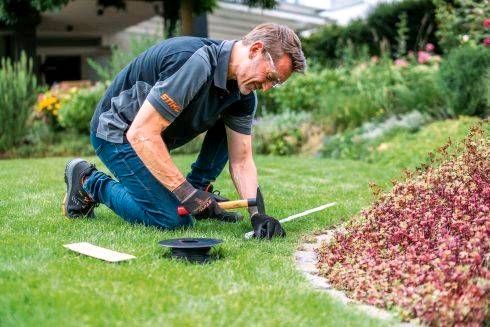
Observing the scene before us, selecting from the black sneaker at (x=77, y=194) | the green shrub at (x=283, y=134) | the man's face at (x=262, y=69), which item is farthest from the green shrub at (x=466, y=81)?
the black sneaker at (x=77, y=194)

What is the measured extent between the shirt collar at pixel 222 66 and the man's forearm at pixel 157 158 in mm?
451

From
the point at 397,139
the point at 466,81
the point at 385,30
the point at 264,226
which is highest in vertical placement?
the point at 264,226

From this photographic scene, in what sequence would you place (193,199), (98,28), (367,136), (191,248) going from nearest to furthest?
(191,248), (193,199), (367,136), (98,28)

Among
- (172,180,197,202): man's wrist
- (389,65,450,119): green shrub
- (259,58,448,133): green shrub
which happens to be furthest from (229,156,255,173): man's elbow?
(259,58,448,133): green shrub

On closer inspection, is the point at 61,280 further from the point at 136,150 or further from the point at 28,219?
the point at 28,219

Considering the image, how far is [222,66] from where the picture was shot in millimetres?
3863

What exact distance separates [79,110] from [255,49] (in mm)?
7347

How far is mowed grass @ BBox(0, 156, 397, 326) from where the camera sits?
2.54 metres

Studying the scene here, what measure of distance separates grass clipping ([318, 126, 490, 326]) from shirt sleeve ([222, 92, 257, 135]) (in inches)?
34.4

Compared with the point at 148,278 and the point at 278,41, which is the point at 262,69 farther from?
the point at 148,278

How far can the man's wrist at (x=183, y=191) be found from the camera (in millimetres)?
3824

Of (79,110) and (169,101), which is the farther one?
(79,110)

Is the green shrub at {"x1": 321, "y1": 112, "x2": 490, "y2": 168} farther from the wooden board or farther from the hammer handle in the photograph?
the wooden board

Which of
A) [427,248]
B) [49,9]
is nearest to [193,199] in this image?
[427,248]
